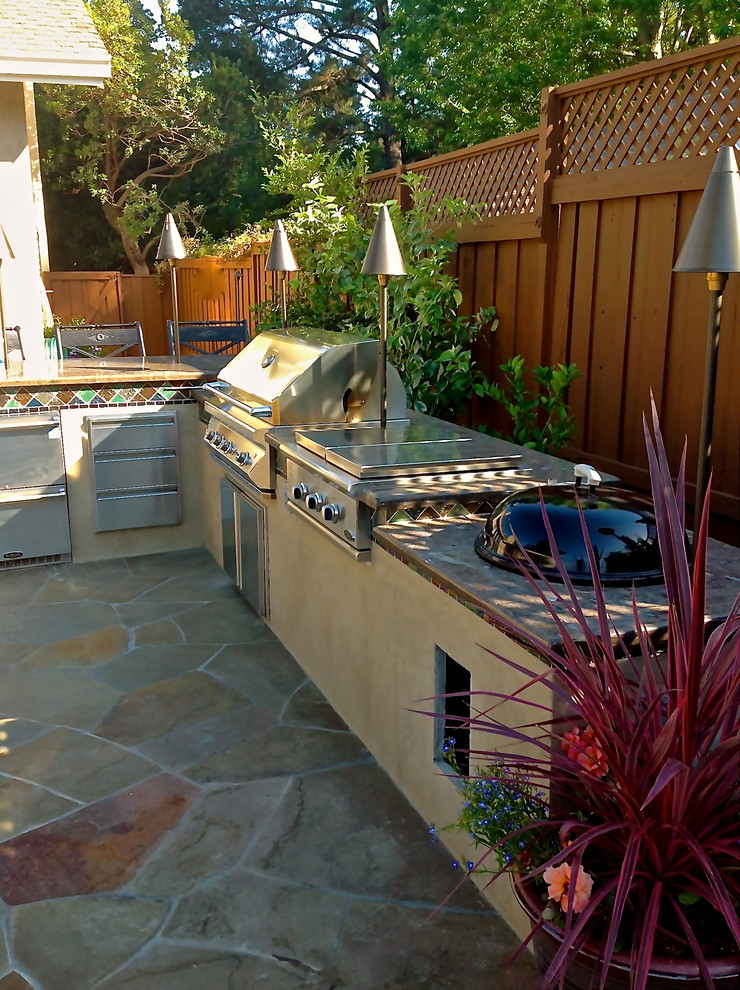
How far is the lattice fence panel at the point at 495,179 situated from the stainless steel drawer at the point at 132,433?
91.8 inches

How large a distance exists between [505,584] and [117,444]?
384 centimetres

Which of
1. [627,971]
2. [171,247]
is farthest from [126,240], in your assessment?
[627,971]

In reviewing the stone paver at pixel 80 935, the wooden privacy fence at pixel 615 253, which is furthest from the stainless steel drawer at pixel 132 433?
the stone paver at pixel 80 935

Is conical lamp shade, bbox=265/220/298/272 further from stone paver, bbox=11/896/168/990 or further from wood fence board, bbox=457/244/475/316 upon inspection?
stone paver, bbox=11/896/168/990

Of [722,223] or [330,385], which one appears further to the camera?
[330,385]

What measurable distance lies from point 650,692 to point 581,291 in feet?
9.80

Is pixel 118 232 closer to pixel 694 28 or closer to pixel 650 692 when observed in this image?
pixel 694 28

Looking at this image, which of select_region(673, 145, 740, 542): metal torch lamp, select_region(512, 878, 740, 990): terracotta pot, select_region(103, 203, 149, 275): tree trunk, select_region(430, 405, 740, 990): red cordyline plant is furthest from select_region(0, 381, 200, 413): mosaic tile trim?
select_region(103, 203, 149, 275): tree trunk

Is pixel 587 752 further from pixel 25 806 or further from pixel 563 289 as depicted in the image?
pixel 563 289

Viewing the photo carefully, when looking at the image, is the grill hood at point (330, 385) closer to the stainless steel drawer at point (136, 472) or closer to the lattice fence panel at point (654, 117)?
the lattice fence panel at point (654, 117)

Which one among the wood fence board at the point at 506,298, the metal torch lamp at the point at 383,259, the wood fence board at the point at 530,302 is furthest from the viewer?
the wood fence board at the point at 506,298

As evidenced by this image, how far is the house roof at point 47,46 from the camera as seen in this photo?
261 inches

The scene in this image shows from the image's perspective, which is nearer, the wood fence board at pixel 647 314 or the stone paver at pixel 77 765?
the stone paver at pixel 77 765

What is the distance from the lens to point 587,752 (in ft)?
6.19
